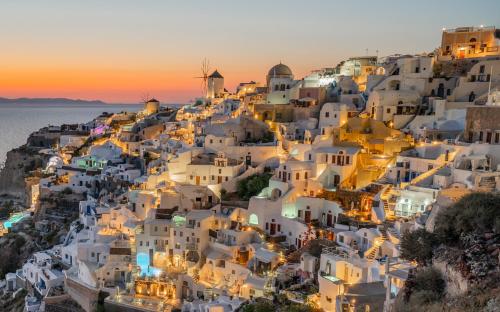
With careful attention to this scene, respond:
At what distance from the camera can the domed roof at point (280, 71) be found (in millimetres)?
44219

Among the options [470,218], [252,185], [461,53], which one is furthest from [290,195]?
[461,53]

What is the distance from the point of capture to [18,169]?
5388 centimetres

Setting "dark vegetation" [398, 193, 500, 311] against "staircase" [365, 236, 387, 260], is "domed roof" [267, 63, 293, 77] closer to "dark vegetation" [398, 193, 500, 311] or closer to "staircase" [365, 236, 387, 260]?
"staircase" [365, 236, 387, 260]

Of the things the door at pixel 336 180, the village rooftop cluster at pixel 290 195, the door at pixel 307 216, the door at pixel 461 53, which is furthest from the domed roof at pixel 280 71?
the door at pixel 307 216

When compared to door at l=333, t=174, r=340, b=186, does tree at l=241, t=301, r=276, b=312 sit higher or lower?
lower

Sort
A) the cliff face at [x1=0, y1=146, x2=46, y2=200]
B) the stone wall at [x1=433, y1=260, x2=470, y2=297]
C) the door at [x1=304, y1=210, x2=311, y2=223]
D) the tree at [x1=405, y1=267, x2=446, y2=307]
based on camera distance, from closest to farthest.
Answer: the stone wall at [x1=433, y1=260, x2=470, y2=297] < the tree at [x1=405, y1=267, x2=446, y2=307] < the door at [x1=304, y1=210, x2=311, y2=223] < the cliff face at [x1=0, y1=146, x2=46, y2=200]

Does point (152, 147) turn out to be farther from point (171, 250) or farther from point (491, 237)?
point (491, 237)

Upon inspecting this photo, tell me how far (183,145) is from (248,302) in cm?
1696

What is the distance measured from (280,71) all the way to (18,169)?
31666 mm

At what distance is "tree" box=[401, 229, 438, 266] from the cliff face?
47.0 m

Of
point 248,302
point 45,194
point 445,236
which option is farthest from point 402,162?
point 45,194

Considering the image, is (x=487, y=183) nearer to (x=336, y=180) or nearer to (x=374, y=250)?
(x=374, y=250)

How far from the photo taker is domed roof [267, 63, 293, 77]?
44219 millimetres

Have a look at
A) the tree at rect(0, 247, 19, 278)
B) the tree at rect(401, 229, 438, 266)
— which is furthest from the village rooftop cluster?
the tree at rect(0, 247, 19, 278)
